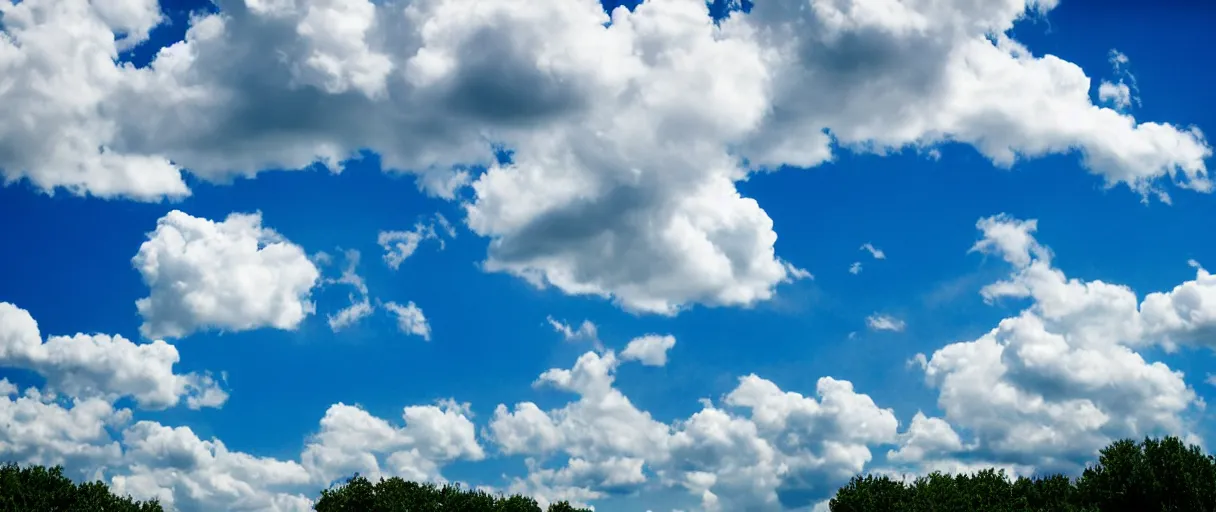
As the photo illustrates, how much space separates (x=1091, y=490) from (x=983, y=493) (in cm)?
1259

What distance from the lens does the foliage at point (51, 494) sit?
6675 centimetres

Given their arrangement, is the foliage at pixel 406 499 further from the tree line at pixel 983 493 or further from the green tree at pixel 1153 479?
the green tree at pixel 1153 479

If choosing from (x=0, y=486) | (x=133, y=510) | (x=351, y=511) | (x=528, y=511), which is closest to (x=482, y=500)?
(x=528, y=511)

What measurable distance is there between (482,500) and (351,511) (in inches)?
461

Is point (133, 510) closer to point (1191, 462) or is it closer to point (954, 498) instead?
point (954, 498)

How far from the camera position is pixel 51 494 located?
68750 mm

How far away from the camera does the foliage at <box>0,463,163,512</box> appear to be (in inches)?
2628

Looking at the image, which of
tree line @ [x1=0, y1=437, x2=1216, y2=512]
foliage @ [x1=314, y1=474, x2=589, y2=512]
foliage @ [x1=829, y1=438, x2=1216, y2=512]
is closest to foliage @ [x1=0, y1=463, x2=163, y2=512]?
tree line @ [x1=0, y1=437, x2=1216, y2=512]

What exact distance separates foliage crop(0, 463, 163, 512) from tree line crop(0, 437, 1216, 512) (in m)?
0.07

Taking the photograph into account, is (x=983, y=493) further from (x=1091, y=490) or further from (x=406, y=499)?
(x=406, y=499)

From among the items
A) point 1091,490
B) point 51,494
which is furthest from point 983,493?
point 51,494

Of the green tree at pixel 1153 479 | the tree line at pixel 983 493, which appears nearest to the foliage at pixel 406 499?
the tree line at pixel 983 493

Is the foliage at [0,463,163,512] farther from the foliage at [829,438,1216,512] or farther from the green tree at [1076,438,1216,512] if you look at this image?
the green tree at [1076,438,1216,512]

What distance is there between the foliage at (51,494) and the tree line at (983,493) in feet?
0.22
